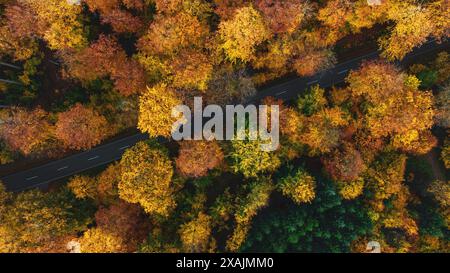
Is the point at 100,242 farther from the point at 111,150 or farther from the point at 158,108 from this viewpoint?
the point at 158,108

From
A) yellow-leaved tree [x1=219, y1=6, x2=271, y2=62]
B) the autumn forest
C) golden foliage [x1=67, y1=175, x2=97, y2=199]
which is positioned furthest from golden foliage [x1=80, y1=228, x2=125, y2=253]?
yellow-leaved tree [x1=219, y1=6, x2=271, y2=62]

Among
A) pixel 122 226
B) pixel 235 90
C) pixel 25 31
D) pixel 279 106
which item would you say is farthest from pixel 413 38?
pixel 25 31

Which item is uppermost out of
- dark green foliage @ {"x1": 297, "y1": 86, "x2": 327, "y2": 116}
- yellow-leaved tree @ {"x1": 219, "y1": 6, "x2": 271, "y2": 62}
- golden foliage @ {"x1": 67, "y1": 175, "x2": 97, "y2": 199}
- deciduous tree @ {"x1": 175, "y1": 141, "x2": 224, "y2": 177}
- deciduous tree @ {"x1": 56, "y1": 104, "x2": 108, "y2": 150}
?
yellow-leaved tree @ {"x1": 219, "y1": 6, "x2": 271, "y2": 62}

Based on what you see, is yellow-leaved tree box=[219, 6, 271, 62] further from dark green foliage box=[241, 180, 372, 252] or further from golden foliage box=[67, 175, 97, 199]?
golden foliage box=[67, 175, 97, 199]

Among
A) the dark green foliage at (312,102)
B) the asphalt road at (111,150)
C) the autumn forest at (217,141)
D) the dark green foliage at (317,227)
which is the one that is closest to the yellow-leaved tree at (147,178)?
the autumn forest at (217,141)

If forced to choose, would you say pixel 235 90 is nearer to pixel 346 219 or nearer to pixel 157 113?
pixel 157 113

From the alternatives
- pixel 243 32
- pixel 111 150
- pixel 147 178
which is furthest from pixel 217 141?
pixel 111 150

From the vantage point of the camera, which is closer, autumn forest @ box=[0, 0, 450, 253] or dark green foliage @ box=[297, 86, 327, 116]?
autumn forest @ box=[0, 0, 450, 253]

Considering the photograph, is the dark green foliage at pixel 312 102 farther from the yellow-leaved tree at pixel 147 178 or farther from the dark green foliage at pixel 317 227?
the yellow-leaved tree at pixel 147 178
